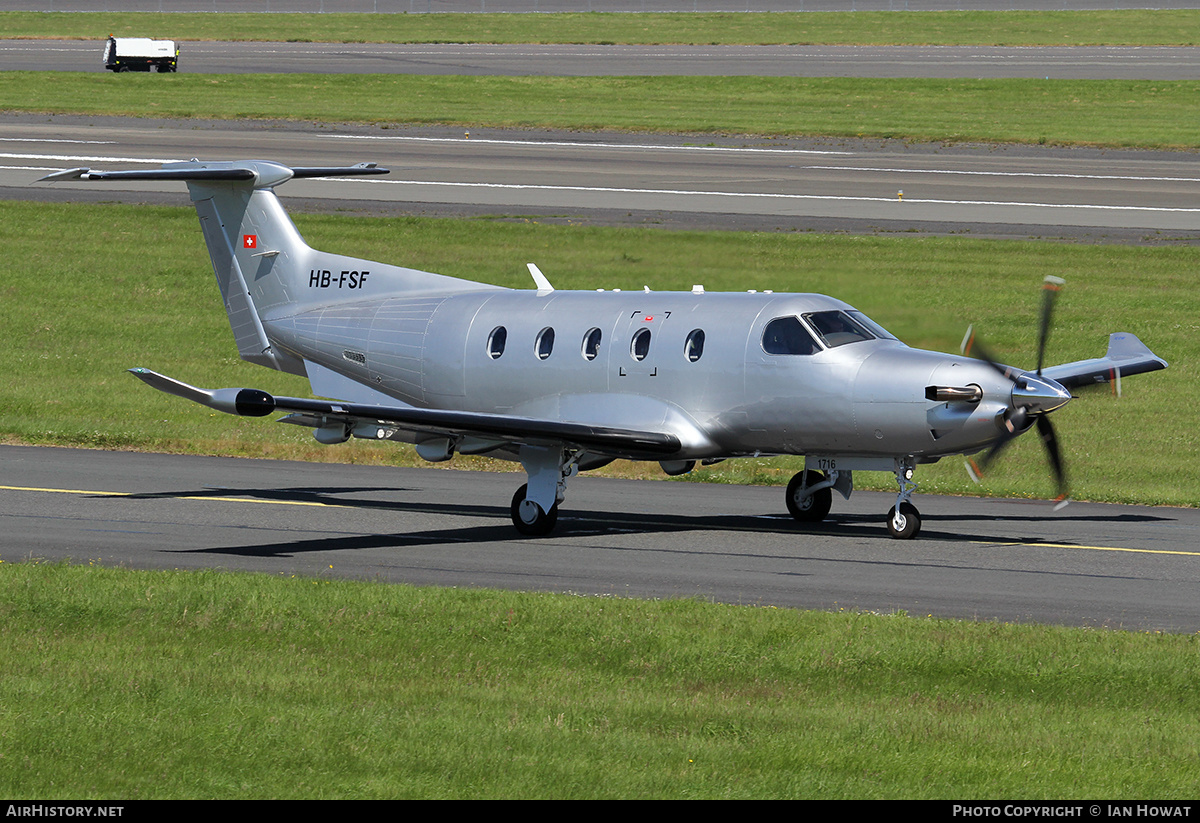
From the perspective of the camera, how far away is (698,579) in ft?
56.5

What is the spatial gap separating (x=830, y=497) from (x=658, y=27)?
80.8m

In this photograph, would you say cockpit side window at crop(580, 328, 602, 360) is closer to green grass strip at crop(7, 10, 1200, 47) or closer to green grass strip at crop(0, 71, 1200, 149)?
green grass strip at crop(0, 71, 1200, 149)

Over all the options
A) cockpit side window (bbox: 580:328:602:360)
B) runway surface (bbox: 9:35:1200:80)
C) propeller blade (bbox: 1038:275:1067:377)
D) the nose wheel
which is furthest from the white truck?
propeller blade (bbox: 1038:275:1067:377)

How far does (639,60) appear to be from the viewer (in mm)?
82625

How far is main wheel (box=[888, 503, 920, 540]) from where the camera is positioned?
19766 mm

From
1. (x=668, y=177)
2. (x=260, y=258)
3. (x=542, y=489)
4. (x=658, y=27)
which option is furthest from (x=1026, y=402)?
(x=658, y=27)

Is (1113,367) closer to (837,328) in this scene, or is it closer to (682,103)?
(837,328)

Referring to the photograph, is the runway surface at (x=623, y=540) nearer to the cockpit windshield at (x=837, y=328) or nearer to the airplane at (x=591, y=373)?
the airplane at (x=591, y=373)

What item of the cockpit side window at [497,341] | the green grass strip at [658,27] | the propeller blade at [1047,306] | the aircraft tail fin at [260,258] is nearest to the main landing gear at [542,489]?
the cockpit side window at [497,341]

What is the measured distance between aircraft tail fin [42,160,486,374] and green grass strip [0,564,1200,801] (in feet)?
28.8

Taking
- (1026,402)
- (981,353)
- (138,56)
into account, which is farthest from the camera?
(138,56)

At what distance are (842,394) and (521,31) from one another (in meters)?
80.7

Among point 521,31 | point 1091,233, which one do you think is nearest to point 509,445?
point 1091,233
